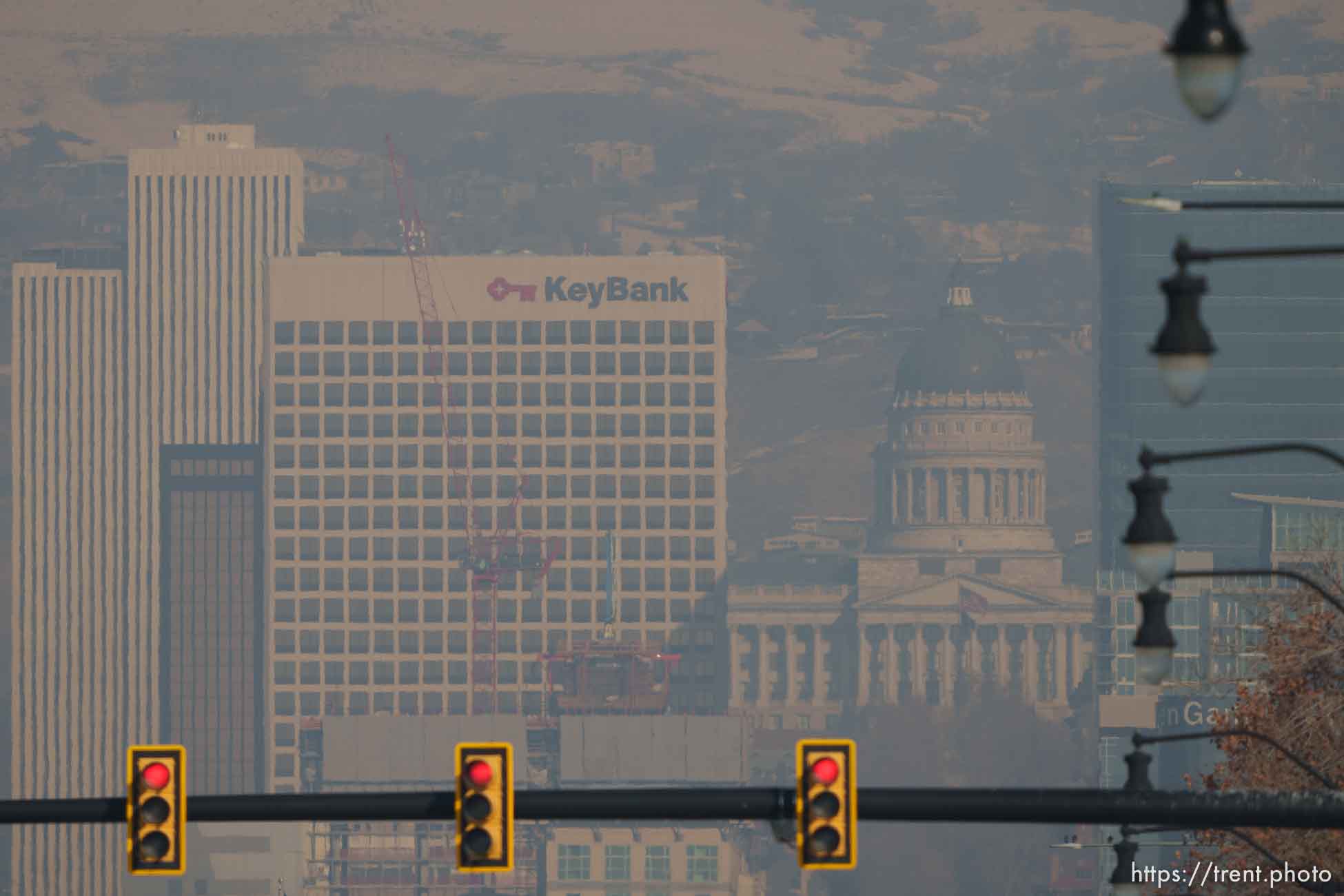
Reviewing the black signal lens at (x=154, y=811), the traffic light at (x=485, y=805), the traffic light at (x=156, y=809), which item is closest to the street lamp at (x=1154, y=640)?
the traffic light at (x=485, y=805)

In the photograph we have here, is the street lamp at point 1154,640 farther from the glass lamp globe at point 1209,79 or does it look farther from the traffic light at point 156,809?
the traffic light at point 156,809

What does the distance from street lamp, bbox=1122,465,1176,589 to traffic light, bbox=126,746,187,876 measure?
33.0 ft

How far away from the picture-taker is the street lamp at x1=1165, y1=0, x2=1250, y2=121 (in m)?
24.2

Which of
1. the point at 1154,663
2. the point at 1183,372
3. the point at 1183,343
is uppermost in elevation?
the point at 1183,343

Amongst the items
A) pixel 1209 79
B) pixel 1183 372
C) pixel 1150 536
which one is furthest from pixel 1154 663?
pixel 1209 79

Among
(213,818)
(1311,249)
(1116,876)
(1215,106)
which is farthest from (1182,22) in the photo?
(1116,876)

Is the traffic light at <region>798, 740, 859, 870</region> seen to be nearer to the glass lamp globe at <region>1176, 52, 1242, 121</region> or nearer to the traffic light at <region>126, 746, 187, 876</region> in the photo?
the traffic light at <region>126, 746, 187, 876</region>

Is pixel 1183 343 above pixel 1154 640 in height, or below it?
above

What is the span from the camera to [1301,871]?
63.6 metres

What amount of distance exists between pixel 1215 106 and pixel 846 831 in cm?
1152

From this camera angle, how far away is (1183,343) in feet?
92.2

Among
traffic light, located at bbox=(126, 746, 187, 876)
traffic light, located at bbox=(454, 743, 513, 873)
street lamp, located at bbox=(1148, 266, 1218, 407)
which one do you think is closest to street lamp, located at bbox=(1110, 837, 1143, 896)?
traffic light, located at bbox=(454, 743, 513, 873)

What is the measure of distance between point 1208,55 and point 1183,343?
4270mm

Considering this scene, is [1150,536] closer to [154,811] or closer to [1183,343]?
[1183,343]
